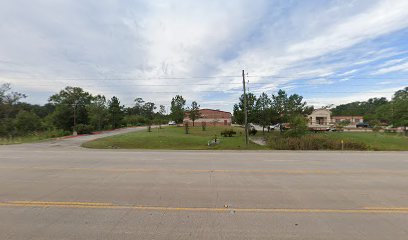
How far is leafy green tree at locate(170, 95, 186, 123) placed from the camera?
210ft

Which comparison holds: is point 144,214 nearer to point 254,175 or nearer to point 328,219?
point 328,219

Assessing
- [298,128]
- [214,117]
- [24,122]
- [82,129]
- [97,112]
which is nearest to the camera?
[298,128]

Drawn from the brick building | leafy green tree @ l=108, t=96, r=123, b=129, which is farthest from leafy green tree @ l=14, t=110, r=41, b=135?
the brick building

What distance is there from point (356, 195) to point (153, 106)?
115m

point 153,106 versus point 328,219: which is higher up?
point 153,106

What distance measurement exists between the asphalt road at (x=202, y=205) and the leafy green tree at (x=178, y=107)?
54964mm

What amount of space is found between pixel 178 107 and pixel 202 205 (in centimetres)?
5946

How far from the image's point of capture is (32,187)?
7.02m

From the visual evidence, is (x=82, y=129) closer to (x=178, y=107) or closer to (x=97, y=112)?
(x=97, y=112)

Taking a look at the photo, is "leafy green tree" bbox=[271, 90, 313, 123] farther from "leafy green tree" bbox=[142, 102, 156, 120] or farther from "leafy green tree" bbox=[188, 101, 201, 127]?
"leafy green tree" bbox=[142, 102, 156, 120]

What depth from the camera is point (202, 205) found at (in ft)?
17.8

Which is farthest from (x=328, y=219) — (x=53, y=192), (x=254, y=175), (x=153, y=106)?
(x=153, y=106)

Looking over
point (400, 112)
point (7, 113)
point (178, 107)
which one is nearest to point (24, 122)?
point (7, 113)

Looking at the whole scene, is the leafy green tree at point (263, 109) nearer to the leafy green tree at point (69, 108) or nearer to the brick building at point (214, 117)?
the leafy green tree at point (69, 108)
